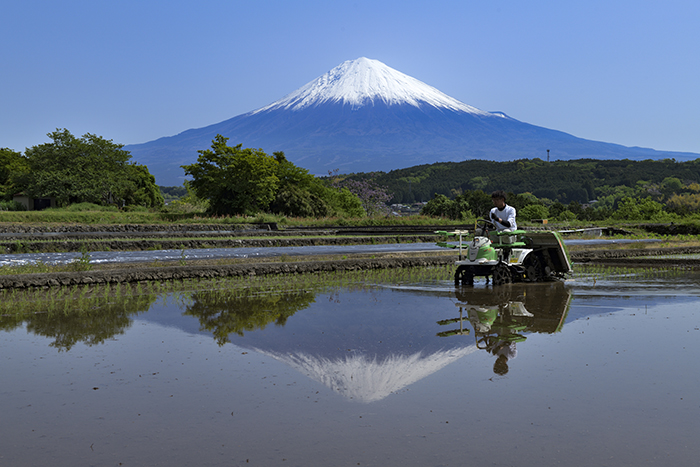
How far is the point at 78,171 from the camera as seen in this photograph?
5456 cm

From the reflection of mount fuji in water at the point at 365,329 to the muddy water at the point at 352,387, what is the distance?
31mm

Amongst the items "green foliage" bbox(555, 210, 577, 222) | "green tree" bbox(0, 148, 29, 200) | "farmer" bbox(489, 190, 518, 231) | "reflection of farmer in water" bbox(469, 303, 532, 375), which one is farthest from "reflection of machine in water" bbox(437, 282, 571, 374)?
"green foliage" bbox(555, 210, 577, 222)

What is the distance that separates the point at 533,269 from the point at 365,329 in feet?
19.6

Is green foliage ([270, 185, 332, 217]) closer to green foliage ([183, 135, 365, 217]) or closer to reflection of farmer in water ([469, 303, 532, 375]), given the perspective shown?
green foliage ([183, 135, 365, 217])

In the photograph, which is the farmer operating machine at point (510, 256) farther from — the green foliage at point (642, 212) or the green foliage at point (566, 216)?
the green foliage at point (566, 216)

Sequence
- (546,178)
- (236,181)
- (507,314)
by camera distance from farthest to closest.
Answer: (546,178)
(236,181)
(507,314)

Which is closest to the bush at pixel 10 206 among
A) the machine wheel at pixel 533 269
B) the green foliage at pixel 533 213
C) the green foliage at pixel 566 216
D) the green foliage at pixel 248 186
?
the green foliage at pixel 248 186

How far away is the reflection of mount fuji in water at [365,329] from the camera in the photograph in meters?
5.52

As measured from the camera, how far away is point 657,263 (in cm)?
1788

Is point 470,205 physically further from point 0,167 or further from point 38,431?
point 38,431

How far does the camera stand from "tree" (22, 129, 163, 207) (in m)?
52.7

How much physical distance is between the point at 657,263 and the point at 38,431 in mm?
17443

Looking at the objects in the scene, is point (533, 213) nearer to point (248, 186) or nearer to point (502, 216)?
point (248, 186)

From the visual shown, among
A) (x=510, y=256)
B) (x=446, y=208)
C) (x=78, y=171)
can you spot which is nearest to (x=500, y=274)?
(x=510, y=256)
